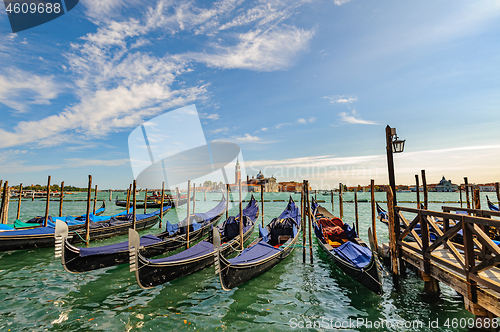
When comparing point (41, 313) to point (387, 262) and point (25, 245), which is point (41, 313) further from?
point (387, 262)

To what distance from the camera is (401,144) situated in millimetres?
5605

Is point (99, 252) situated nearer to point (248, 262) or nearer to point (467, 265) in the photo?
point (248, 262)

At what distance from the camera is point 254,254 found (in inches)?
256

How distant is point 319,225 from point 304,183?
2.07 m

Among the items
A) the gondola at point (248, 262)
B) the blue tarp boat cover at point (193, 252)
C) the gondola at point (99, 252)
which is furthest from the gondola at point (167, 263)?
the gondola at point (99, 252)

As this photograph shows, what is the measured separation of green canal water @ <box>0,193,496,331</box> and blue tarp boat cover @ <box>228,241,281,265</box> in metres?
0.55

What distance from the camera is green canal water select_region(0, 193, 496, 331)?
161 inches

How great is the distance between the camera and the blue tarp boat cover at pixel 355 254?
558 centimetres

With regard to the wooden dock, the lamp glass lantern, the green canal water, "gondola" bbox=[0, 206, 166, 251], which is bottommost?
the green canal water

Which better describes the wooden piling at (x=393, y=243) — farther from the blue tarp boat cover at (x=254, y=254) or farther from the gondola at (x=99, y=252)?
the gondola at (x=99, y=252)

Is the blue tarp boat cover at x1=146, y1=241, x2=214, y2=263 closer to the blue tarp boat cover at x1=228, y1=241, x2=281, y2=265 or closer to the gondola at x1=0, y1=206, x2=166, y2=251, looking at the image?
the blue tarp boat cover at x1=228, y1=241, x2=281, y2=265

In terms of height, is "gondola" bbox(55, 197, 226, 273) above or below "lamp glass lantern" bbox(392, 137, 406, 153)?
below

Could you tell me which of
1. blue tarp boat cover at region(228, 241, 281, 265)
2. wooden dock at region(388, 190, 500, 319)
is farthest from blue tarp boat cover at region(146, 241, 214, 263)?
wooden dock at region(388, 190, 500, 319)

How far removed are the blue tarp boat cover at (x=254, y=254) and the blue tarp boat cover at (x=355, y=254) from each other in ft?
6.00
